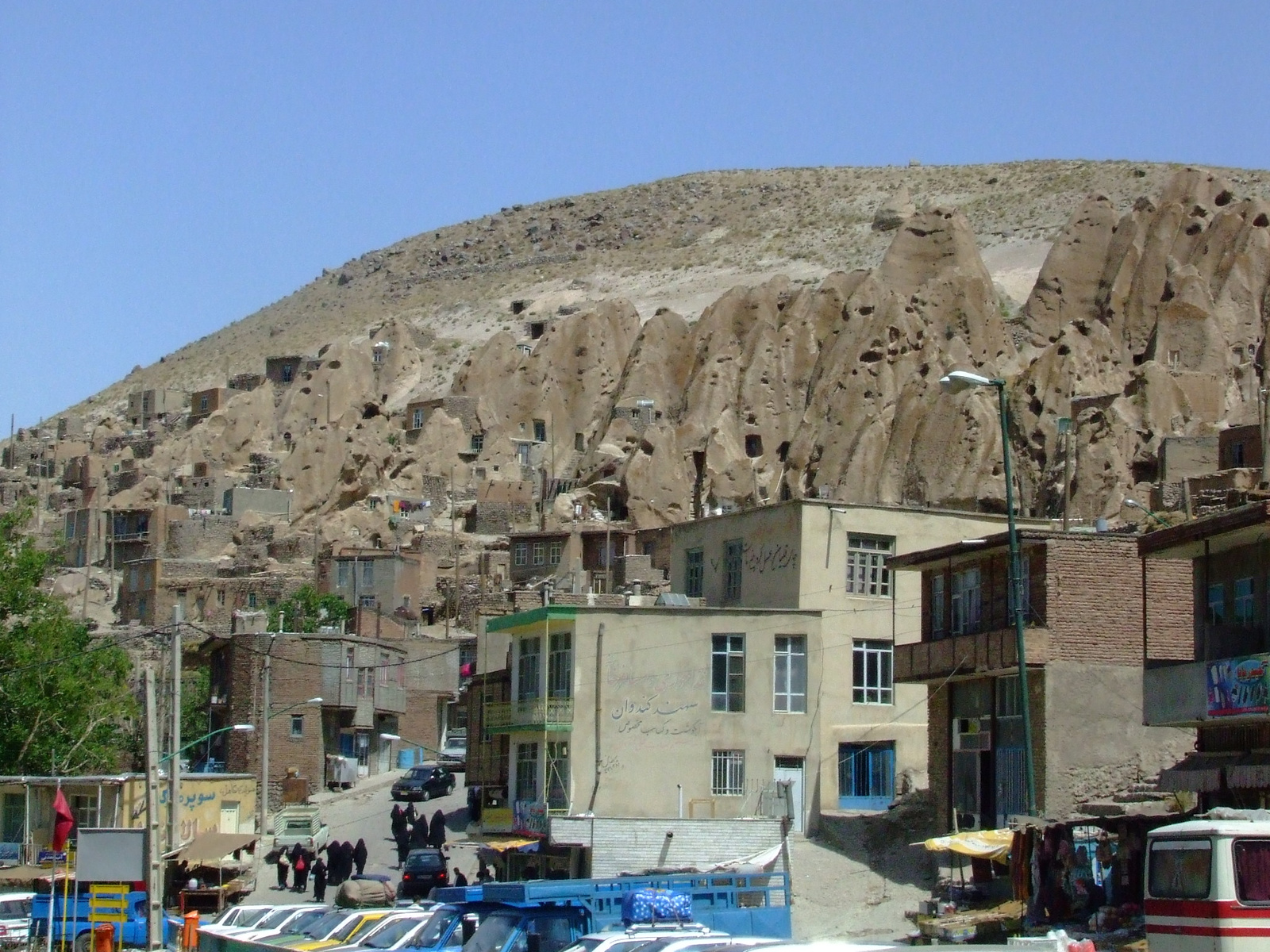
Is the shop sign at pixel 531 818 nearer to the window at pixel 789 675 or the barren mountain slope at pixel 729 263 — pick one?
the window at pixel 789 675

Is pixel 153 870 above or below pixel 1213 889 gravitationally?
below

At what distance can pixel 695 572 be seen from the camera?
48688 millimetres

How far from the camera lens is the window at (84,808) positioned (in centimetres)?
4647

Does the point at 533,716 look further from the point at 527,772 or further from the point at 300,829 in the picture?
the point at 300,829

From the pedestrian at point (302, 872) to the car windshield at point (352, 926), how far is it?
15.1 metres

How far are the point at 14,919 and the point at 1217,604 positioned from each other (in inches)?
807

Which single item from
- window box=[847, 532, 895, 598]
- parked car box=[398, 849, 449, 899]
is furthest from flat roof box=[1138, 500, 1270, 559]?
parked car box=[398, 849, 449, 899]

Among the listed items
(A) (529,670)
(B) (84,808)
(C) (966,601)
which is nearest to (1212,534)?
(C) (966,601)

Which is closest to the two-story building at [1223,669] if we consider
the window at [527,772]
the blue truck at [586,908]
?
the blue truck at [586,908]

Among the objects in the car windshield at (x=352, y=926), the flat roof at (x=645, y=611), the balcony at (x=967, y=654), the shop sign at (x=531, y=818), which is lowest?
the car windshield at (x=352, y=926)

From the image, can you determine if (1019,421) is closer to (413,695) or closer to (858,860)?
(413,695)

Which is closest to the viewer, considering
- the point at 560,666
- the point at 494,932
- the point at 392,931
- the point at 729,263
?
the point at 494,932

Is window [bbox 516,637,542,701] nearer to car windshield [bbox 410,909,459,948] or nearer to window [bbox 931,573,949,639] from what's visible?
window [bbox 931,573,949,639]

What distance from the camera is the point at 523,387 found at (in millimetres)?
115688
